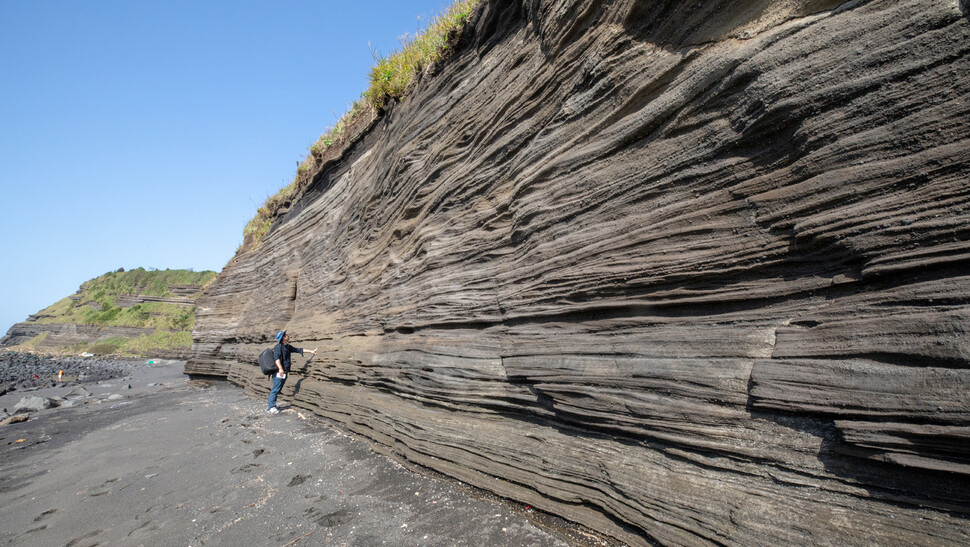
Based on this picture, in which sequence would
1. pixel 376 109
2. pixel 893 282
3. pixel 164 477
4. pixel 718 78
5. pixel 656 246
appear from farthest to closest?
pixel 376 109 < pixel 164 477 < pixel 656 246 < pixel 718 78 < pixel 893 282

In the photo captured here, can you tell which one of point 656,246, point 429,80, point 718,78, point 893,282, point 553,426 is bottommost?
point 553,426

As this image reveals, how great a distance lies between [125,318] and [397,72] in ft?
180

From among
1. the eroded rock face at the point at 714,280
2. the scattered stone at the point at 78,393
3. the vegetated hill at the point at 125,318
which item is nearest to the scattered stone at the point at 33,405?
the scattered stone at the point at 78,393

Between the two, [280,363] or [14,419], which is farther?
[14,419]

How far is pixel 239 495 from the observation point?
4805 mm

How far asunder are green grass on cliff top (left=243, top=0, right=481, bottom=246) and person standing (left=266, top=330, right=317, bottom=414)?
19.3 ft

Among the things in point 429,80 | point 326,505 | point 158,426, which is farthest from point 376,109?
point 326,505

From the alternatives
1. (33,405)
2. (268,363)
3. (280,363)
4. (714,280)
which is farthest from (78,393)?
(714,280)

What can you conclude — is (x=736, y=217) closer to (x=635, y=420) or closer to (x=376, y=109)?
(x=635, y=420)

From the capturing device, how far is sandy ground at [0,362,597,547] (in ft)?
12.5

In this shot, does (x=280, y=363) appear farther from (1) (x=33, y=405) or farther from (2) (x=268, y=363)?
(1) (x=33, y=405)

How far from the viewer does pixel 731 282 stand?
119 inches

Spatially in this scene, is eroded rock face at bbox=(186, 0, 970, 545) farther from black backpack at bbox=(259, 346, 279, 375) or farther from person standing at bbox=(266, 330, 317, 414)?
black backpack at bbox=(259, 346, 279, 375)

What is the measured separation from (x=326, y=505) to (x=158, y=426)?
6.81 m
